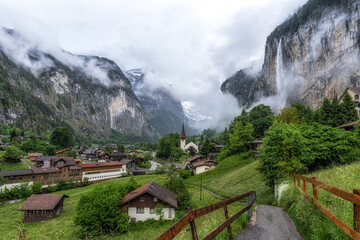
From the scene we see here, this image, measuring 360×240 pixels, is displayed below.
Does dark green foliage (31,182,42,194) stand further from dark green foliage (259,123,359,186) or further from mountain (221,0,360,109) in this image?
mountain (221,0,360,109)

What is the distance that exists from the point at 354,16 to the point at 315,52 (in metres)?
15.3

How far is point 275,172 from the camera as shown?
1742 cm

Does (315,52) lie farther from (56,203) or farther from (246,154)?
(56,203)

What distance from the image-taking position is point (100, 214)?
2286 centimetres

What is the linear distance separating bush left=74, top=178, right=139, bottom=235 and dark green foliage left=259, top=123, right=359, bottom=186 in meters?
18.3

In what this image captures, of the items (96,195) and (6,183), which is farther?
(6,183)

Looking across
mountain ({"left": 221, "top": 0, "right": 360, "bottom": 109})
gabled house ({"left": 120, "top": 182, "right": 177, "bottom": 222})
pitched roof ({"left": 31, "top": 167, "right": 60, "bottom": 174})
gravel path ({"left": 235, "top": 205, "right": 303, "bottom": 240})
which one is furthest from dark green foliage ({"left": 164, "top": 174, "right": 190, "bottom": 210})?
mountain ({"left": 221, "top": 0, "right": 360, "bottom": 109})

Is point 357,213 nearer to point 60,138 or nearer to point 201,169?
point 201,169

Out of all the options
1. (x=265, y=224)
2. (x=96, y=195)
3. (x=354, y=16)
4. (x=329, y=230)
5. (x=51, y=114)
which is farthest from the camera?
(x=51, y=114)

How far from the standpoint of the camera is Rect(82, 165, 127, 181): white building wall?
60.0m

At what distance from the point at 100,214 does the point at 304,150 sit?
23.1 m

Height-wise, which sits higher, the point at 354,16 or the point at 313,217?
the point at 354,16

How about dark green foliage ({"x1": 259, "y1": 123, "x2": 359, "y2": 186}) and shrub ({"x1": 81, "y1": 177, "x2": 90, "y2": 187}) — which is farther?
shrub ({"x1": 81, "y1": 177, "x2": 90, "y2": 187})

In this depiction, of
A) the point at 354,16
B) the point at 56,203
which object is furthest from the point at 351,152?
the point at 354,16
